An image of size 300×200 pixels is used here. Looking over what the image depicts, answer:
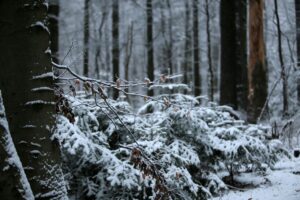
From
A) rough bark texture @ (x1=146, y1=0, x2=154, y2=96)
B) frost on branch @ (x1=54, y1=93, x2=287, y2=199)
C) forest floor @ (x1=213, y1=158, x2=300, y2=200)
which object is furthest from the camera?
rough bark texture @ (x1=146, y1=0, x2=154, y2=96)

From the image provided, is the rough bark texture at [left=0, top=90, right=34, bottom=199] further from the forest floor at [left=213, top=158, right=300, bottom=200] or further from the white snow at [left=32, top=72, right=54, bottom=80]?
the forest floor at [left=213, top=158, right=300, bottom=200]

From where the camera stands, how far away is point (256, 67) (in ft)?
33.8

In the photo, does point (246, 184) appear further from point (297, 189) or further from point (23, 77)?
point (23, 77)

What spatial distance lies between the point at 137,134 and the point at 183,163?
87 cm

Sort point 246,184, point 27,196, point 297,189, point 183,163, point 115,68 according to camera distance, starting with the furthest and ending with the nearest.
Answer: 1. point 115,68
2. point 246,184
3. point 297,189
4. point 183,163
5. point 27,196

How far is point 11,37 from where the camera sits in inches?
84.4

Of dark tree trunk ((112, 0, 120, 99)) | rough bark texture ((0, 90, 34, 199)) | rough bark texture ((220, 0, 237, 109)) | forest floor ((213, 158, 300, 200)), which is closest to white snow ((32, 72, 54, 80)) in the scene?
rough bark texture ((0, 90, 34, 199))

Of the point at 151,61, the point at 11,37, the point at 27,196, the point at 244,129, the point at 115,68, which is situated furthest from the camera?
the point at 151,61

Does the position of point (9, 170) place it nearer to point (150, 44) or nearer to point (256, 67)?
point (256, 67)

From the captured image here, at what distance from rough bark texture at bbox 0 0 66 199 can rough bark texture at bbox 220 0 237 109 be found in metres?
8.77

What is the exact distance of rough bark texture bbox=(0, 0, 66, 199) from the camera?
214 cm

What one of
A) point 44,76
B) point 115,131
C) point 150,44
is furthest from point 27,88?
point 150,44

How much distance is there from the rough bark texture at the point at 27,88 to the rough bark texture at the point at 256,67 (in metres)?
8.30

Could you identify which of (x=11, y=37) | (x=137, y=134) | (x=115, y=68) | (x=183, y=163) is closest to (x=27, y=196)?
(x=11, y=37)
